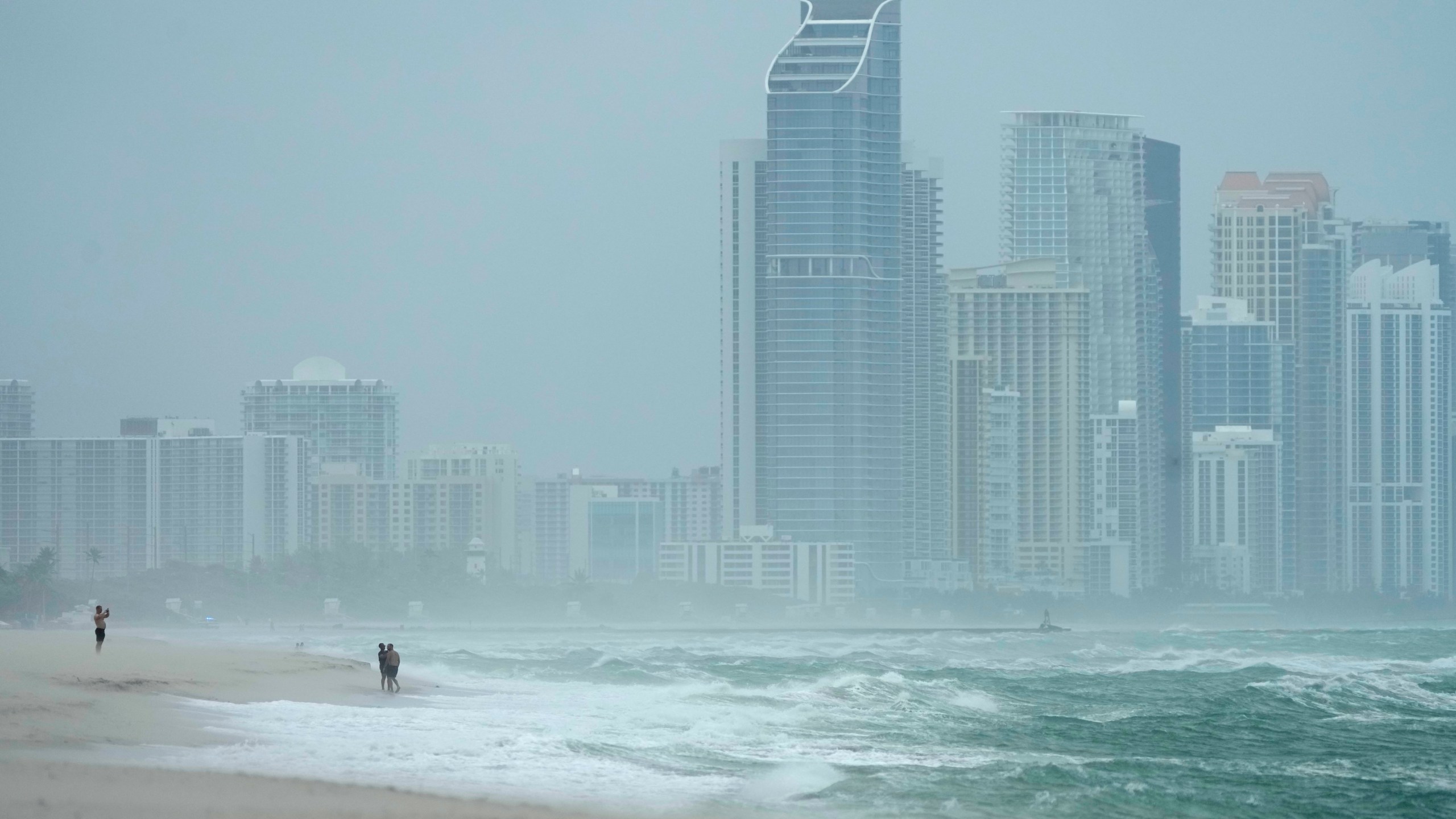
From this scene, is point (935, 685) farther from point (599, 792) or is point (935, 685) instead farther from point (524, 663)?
point (599, 792)

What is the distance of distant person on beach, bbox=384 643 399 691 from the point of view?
46.5m

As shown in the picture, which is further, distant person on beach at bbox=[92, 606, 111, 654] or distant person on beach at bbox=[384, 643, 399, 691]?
distant person on beach at bbox=[384, 643, 399, 691]

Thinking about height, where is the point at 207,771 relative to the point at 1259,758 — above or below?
above

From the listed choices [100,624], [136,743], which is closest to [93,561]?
[100,624]

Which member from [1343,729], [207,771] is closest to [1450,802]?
[1343,729]

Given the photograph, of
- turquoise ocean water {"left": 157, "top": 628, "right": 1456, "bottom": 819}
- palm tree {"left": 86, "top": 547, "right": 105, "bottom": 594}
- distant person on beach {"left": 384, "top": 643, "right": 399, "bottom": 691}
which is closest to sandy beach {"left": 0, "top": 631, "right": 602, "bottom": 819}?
distant person on beach {"left": 384, "top": 643, "right": 399, "bottom": 691}

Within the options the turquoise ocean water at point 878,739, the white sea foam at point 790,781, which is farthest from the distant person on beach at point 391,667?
the white sea foam at point 790,781

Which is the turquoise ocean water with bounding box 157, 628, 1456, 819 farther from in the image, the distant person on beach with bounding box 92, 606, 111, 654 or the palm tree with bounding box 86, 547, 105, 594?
the palm tree with bounding box 86, 547, 105, 594

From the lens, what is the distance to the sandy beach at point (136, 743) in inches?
909

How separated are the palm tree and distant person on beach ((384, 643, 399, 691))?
14217 cm

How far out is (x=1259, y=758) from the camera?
142ft

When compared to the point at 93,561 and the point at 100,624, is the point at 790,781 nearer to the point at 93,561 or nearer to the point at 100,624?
the point at 100,624

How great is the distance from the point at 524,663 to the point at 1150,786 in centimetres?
4638

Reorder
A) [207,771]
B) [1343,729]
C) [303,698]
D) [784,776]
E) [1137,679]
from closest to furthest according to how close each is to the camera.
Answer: [207,771], [784,776], [303,698], [1343,729], [1137,679]
